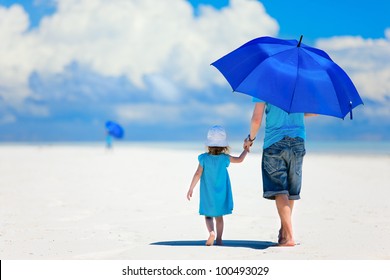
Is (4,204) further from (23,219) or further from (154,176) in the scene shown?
(154,176)

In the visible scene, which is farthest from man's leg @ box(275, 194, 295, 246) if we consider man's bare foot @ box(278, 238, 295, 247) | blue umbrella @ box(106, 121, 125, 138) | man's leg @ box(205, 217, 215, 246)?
blue umbrella @ box(106, 121, 125, 138)

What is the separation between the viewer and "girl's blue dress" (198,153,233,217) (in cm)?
661

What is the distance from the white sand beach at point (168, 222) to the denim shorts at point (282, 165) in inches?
25.1

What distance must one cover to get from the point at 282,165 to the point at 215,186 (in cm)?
80

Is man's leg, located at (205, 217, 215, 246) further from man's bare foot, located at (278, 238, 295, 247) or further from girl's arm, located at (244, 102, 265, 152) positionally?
girl's arm, located at (244, 102, 265, 152)

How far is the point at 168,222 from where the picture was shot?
29.0 ft

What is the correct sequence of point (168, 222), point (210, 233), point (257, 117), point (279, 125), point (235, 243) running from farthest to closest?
point (168, 222) → point (235, 243) → point (210, 233) → point (279, 125) → point (257, 117)

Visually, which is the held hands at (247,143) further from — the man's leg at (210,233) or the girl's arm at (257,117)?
the man's leg at (210,233)

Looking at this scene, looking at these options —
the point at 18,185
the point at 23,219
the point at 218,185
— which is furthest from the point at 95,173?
the point at 218,185

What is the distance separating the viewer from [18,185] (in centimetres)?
1420

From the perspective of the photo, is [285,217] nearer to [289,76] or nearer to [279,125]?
[279,125]

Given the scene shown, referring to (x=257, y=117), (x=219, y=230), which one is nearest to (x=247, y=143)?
(x=257, y=117)

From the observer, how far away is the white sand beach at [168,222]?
634cm
